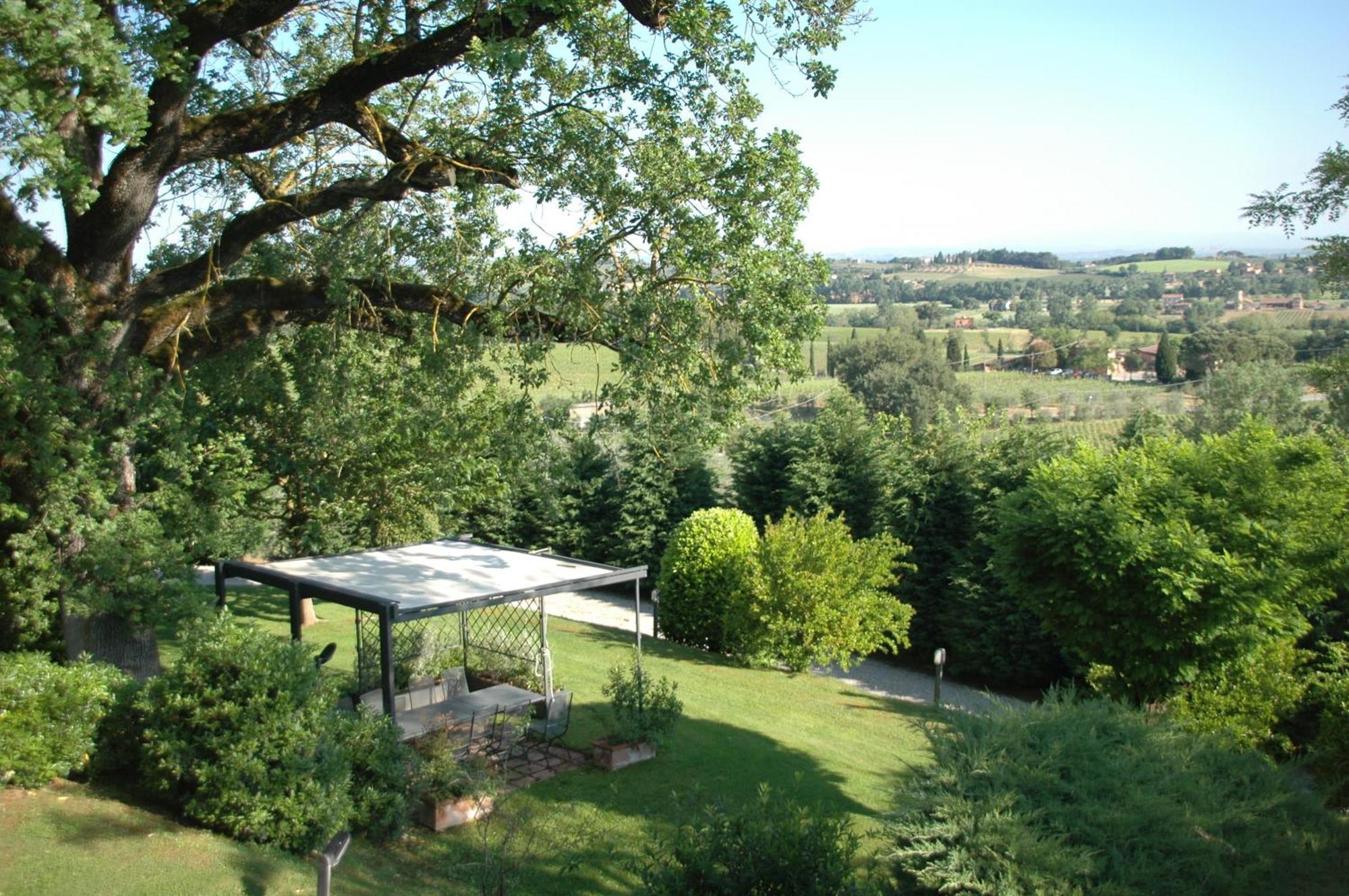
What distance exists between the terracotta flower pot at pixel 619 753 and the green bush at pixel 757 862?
3.54 m

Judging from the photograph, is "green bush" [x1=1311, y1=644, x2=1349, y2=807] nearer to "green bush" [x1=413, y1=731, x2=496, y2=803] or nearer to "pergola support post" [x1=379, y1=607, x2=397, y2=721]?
"green bush" [x1=413, y1=731, x2=496, y2=803]

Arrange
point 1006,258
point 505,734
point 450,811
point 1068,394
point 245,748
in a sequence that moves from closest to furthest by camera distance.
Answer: point 245,748
point 450,811
point 505,734
point 1068,394
point 1006,258

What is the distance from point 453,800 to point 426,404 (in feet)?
12.7

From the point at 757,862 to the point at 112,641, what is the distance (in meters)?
5.97

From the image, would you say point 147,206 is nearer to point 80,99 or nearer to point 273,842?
point 80,99

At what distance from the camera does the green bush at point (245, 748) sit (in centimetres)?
633

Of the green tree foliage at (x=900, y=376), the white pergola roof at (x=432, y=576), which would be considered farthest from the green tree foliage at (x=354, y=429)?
the green tree foliage at (x=900, y=376)

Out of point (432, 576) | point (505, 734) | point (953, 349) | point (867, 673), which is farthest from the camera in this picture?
point (953, 349)

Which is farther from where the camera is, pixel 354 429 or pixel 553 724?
pixel 354 429

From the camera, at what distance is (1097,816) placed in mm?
5949

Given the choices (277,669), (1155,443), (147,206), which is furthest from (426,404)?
(1155,443)

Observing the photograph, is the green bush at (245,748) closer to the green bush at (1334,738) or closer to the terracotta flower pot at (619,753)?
the terracotta flower pot at (619,753)

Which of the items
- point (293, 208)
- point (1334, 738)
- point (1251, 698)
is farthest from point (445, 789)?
point (1334, 738)

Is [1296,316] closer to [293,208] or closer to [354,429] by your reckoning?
[354,429]
